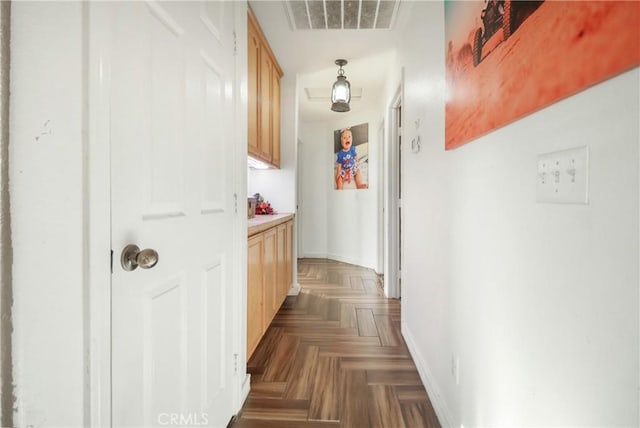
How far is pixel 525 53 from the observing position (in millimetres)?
741

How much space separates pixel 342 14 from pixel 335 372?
2.34 m

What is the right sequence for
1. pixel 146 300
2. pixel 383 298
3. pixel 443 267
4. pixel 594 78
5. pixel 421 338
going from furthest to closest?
pixel 383 298 → pixel 421 338 → pixel 443 267 → pixel 146 300 → pixel 594 78

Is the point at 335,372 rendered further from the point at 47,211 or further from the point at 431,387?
the point at 47,211

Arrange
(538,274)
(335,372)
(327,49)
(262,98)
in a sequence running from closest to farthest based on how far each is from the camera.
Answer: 1. (538,274)
2. (335,372)
3. (262,98)
4. (327,49)

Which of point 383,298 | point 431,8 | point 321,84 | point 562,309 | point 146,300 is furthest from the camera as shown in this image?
point 321,84

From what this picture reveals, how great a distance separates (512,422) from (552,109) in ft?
2.62

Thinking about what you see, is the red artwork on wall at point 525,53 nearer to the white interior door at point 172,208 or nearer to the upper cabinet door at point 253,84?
the white interior door at point 172,208

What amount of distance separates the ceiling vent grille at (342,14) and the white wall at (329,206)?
238 centimetres

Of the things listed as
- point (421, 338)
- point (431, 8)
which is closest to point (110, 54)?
point (431, 8)

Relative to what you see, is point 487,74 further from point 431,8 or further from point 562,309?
point 431,8

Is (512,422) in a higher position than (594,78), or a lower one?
lower

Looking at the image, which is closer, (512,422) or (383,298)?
(512,422)

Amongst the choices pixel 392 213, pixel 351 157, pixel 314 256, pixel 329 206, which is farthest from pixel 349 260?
pixel 392 213

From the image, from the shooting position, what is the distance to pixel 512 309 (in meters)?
0.84
